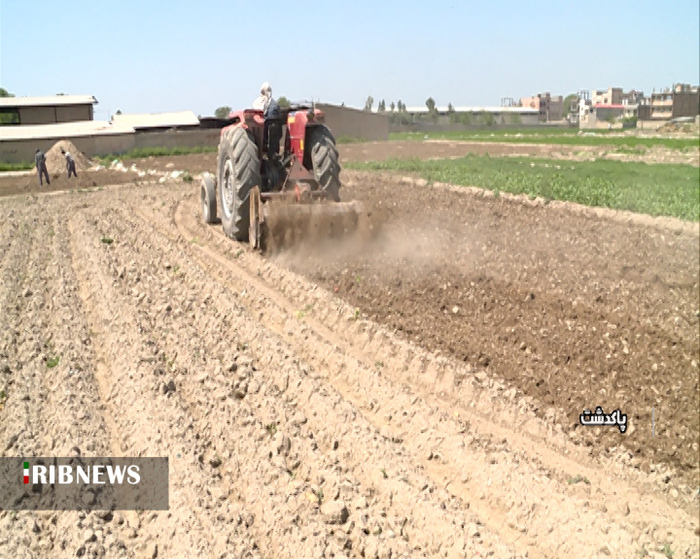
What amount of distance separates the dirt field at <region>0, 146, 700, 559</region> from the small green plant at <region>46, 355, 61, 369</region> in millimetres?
79

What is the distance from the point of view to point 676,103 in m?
46.3

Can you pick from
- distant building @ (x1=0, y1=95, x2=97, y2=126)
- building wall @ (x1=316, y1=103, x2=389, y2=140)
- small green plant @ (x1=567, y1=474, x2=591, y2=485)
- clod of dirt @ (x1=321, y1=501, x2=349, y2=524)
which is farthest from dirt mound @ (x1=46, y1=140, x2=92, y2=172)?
small green plant @ (x1=567, y1=474, x2=591, y2=485)

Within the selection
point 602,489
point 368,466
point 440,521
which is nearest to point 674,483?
point 602,489

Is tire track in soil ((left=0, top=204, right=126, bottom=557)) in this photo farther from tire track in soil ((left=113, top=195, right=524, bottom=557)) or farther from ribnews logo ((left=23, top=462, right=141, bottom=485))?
tire track in soil ((left=113, top=195, right=524, bottom=557))

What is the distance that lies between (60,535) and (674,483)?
3.87 metres

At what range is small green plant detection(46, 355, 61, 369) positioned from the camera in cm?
634

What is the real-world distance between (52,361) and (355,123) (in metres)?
42.1

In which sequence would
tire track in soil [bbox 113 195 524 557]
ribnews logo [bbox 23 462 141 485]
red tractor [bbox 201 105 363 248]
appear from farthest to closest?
red tractor [bbox 201 105 363 248], ribnews logo [bbox 23 462 141 485], tire track in soil [bbox 113 195 524 557]

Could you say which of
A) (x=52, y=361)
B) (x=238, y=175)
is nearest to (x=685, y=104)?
(x=238, y=175)

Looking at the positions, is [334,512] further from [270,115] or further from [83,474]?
[270,115]

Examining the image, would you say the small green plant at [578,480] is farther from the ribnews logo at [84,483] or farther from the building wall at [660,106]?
the building wall at [660,106]

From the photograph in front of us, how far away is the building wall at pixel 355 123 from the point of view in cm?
4519

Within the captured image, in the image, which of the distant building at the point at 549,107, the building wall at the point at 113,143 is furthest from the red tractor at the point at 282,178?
the distant building at the point at 549,107

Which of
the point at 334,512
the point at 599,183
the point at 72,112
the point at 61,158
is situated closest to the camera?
the point at 334,512
